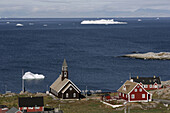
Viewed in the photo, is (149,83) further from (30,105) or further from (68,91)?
(30,105)

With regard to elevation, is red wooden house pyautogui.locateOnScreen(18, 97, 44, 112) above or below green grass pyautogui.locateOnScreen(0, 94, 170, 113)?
above

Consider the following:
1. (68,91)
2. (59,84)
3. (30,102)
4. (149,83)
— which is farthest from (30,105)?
(149,83)

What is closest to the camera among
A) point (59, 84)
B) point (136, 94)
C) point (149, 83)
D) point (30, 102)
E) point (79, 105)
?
point (30, 102)

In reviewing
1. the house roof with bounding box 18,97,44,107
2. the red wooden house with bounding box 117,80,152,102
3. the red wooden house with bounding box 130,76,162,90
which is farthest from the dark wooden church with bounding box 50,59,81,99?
the red wooden house with bounding box 130,76,162,90

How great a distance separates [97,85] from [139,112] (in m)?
44.6

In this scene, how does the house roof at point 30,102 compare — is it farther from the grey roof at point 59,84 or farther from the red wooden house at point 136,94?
the red wooden house at point 136,94

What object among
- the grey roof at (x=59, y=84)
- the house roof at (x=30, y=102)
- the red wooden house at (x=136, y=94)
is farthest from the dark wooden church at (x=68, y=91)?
the house roof at (x=30, y=102)

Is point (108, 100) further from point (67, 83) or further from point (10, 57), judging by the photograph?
point (10, 57)

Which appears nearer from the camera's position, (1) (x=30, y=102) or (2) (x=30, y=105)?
(2) (x=30, y=105)

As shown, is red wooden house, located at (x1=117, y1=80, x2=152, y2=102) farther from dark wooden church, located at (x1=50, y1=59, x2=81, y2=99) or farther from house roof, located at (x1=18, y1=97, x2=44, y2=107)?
house roof, located at (x1=18, y1=97, x2=44, y2=107)

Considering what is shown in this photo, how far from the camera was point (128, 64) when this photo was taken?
492 feet

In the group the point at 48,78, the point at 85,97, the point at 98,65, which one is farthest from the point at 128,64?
the point at 85,97

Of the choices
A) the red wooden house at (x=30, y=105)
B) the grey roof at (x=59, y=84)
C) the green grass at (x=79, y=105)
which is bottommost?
the green grass at (x=79, y=105)

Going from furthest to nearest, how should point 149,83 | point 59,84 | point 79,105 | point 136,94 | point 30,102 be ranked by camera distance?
point 149,83
point 59,84
point 136,94
point 79,105
point 30,102
